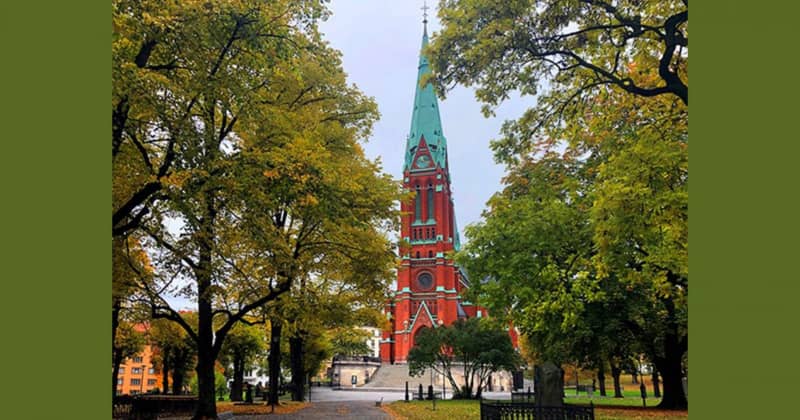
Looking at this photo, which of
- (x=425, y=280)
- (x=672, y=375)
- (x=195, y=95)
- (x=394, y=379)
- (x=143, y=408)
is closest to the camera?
(x=195, y=95)

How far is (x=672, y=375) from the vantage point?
20.8 meters

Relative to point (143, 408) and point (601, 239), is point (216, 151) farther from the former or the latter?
point (143, 408)

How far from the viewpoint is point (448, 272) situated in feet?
229

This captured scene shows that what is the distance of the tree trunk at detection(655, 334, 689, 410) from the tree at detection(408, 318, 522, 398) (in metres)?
11.4

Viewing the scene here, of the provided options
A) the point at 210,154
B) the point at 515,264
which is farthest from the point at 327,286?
the point at 210,154

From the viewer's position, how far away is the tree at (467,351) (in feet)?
106

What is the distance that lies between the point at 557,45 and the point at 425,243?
2506 inches

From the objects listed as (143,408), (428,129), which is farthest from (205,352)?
(428,129)

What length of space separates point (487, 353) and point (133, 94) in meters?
27.8

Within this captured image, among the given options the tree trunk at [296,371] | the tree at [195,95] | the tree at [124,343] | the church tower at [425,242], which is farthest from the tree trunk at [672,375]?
the church tower at [425,242]

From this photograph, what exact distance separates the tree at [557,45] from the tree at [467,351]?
23220mm

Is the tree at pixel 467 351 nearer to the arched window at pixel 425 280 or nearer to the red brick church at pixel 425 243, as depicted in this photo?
the red brick church at pixel 425 243

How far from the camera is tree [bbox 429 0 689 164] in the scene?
27.6ft

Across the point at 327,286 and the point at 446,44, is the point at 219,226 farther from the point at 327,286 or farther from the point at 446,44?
the point at 327,286
